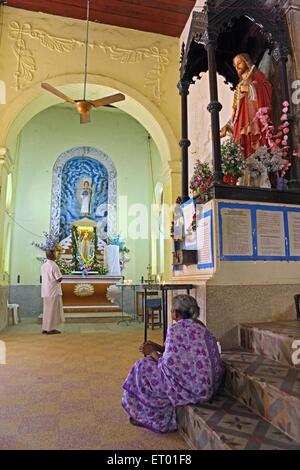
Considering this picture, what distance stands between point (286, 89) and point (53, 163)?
30.2 ft

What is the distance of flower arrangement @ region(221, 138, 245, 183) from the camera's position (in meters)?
3.82

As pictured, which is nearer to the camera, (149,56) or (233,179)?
(233,179)

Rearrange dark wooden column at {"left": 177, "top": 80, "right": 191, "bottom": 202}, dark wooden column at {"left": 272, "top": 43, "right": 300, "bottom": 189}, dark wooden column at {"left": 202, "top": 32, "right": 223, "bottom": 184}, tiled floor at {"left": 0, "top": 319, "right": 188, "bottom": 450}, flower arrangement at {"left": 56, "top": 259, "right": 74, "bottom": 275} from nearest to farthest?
tiled floor at {"left": 0, "top": 319, "right": 188, "bottom": 450}
dark wooden column at {"left": 202, "top": 32, "right": 223, "bottom": 184}
dark wooden column at {"left": 272, "top": 43, "right": 300, "bottom": 189}
dark wooden column at {"left": 177, "top": 80, "right": 191, "bottom": 202}
flower arrangement at {"left": 56, "top": 259, "right": 74, "bottom": 275}

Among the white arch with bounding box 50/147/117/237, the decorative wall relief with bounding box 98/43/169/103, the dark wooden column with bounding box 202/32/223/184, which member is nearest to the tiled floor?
the dark wooden column with bounding box 202/32/223/184

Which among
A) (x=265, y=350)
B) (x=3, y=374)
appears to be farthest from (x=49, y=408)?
(x=265, y=350)

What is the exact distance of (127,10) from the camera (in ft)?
25.8

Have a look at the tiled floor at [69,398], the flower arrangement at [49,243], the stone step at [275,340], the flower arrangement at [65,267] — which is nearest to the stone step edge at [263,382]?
the stone step at [275,340]

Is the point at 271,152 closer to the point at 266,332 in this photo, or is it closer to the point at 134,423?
the point at 266,332

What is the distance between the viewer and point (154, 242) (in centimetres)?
1171

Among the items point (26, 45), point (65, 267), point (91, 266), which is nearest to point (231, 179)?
point (26, 45)

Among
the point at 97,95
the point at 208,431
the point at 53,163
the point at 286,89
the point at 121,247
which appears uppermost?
the point at 97,95

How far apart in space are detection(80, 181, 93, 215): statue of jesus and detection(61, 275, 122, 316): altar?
10.0 ft

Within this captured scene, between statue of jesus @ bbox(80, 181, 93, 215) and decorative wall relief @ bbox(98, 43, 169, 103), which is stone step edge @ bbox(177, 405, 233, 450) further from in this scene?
statue of jesus @ bbox(80, 181, 93, 215)

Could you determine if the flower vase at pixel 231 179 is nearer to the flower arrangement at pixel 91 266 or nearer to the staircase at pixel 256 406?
the staircase at pixel 256 406
